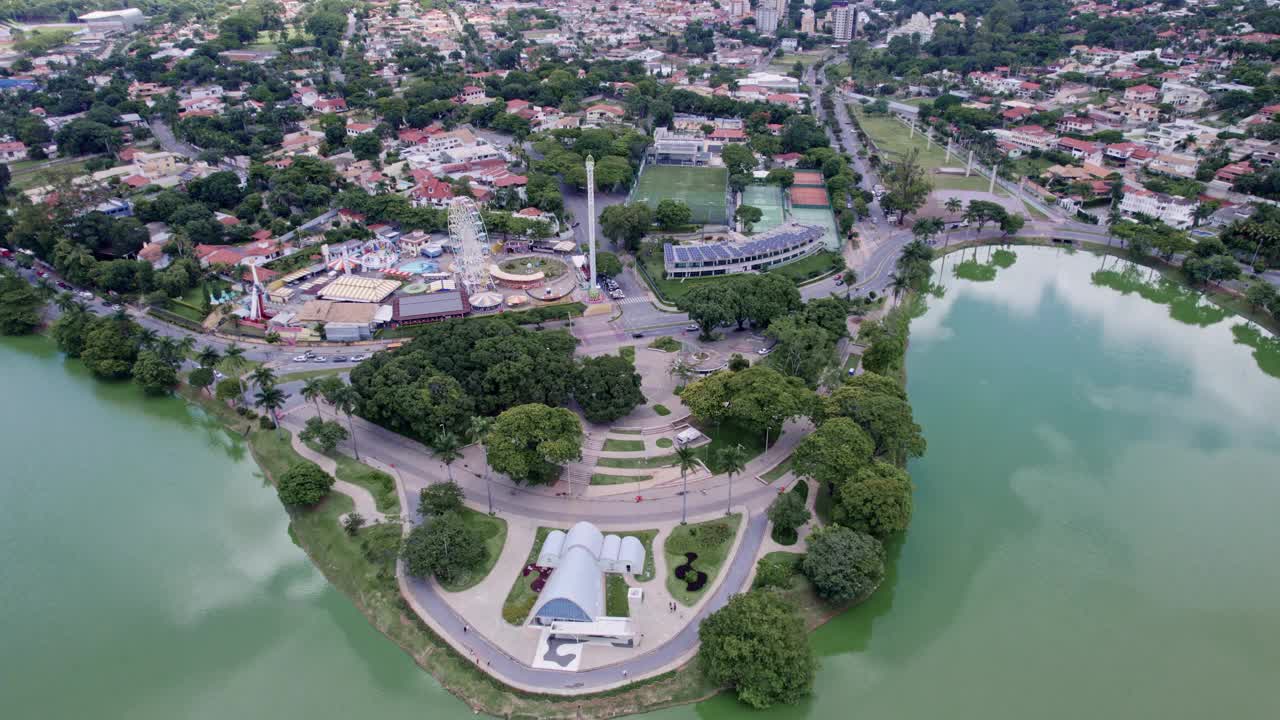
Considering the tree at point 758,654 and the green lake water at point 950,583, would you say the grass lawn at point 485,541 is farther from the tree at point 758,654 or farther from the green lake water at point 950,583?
the tree at point 758,654

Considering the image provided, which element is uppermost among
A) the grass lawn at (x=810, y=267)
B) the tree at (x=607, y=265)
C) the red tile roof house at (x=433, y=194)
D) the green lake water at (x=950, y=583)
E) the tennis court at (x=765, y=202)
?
the red tile roof house at (x=433, y=194)

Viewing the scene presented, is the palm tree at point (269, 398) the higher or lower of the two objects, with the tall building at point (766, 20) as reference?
lower

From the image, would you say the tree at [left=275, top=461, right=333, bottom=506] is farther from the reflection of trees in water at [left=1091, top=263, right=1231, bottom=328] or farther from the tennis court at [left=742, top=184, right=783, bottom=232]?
the reflection of trees in water at [left=1091, top=263, right=1231, bottom=328]

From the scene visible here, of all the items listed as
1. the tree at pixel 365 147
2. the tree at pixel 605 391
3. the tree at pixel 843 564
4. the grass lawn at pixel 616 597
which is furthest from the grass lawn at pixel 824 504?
the tree at pixel 365 147

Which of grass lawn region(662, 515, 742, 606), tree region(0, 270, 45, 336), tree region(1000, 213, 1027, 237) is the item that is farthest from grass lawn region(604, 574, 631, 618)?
tree region(1000, 213, 1027, 237)

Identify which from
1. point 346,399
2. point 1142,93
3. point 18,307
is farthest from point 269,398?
point 1142,93

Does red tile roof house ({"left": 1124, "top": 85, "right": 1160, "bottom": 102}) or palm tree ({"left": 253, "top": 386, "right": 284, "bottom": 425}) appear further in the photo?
red tile roof house ({"left": 1124, "top": 85, "right": 1160, "bottom": 102})
